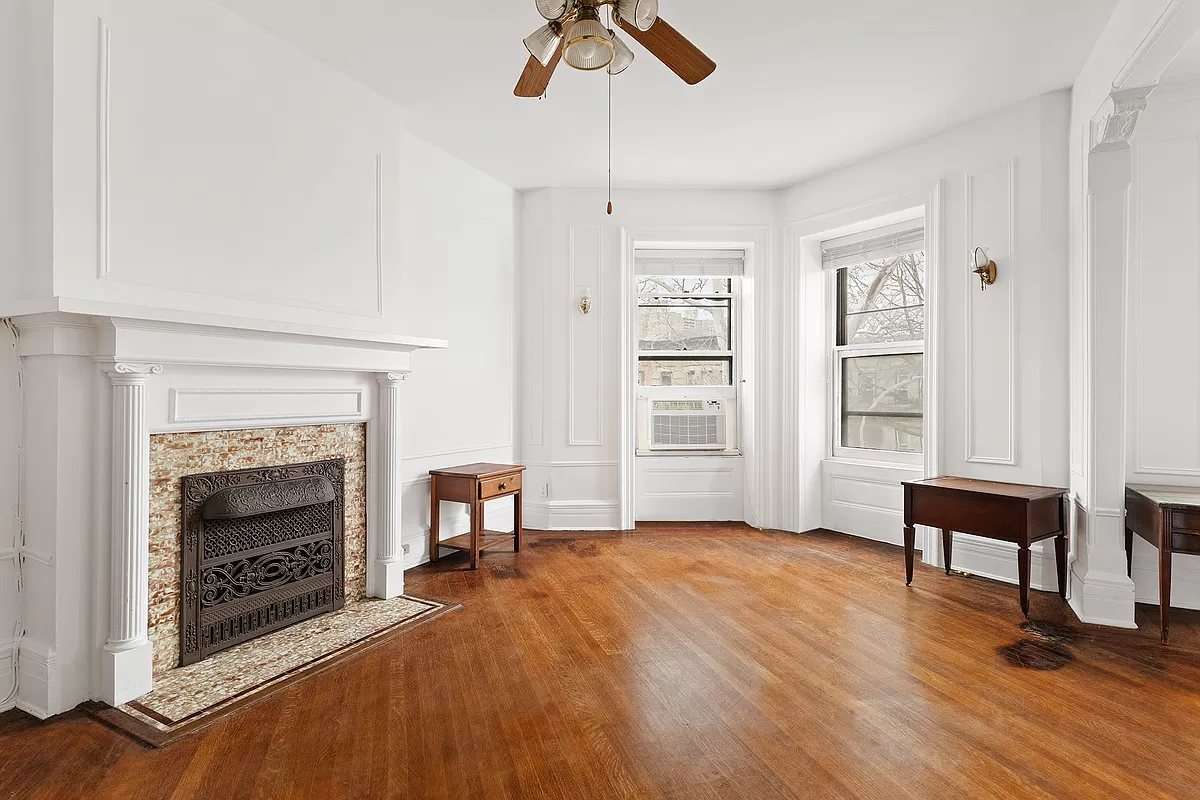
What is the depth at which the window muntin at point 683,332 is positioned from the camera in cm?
559

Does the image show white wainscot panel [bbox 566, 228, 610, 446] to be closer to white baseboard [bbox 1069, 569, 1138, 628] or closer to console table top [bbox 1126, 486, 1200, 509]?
white baseboard [bbox 1069, 569, 1138, 628]

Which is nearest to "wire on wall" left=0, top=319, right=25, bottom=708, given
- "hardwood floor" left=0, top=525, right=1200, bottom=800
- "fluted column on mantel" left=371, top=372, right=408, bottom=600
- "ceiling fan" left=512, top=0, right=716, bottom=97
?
"hardwood floor" left=0, top=525, right=1200, bottom=800

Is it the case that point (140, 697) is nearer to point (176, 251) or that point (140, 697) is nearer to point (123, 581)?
point (123, 581)

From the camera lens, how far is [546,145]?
432 centimetres

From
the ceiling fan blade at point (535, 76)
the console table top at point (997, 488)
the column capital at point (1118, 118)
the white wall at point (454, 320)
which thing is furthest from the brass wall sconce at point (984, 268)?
the white wall at point (454, 320)

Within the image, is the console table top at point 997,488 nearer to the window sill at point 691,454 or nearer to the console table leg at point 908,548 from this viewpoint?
the console table leg at point 908,548

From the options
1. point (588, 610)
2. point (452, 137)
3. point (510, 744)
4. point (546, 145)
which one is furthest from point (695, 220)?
point (510, 744)

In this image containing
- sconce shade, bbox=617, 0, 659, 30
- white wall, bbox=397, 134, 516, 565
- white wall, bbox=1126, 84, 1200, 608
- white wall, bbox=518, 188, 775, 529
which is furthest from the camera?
white wall, bbox=518, 188, 775, 529

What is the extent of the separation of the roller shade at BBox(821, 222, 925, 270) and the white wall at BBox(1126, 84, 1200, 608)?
4.13ft

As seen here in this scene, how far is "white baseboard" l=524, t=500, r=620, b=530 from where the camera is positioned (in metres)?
5.22

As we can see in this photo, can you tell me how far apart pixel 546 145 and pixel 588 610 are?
3.06 metres

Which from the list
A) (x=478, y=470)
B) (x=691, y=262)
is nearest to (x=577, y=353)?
(x=691, y=262)

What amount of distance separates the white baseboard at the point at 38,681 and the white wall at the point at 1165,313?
497 cm

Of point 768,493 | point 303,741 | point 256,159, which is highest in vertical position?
Answer: point 256,159
